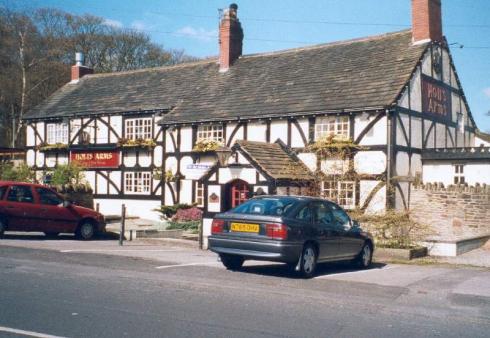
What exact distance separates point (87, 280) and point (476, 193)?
618 inches

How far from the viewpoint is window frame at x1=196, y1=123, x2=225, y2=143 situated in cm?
2511

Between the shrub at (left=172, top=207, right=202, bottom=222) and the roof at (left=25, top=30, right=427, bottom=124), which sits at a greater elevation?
the roof at (left=25, top=30, right=427, bottom=124)

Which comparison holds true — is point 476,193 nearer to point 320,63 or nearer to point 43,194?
point 320,63

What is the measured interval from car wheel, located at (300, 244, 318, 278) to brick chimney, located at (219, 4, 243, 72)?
19.6 m

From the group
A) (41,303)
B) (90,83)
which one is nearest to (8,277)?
(41,303)

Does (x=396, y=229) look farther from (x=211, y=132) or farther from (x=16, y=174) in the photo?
(x=16, y=174)

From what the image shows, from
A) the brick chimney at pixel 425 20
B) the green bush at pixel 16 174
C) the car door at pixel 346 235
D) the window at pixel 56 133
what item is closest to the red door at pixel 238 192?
the brick chimney at pixel 425 20

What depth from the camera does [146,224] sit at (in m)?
24.2

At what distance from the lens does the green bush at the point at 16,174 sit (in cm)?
2770

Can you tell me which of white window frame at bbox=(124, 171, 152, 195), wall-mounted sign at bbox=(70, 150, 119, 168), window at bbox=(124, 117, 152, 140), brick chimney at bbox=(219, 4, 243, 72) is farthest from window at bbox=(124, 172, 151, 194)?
brick chimney at bbox=(219, 4, 243, 72)

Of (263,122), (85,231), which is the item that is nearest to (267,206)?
(85,231)

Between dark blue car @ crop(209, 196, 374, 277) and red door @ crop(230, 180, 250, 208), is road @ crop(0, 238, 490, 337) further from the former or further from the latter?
red door @ crop(230, 180, 250, 208)

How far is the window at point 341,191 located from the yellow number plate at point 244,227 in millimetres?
9811

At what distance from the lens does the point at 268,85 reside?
2583cm
